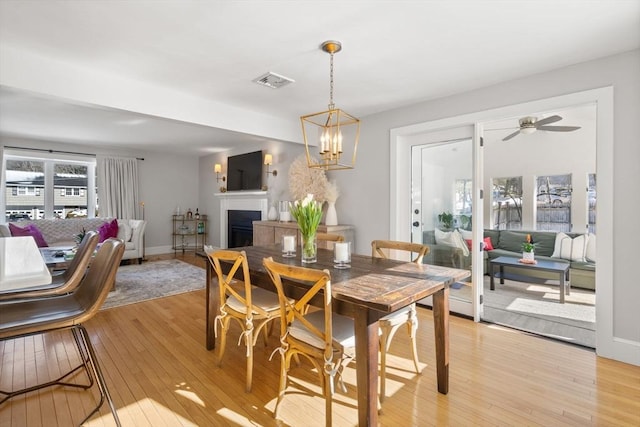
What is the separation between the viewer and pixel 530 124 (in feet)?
14.0

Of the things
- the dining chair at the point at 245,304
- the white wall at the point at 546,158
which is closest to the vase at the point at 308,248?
the dining chair at the point at 245,304

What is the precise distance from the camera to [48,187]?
20.0 ft

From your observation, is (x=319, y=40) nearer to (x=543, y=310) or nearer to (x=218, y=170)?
(x=543, y=310)

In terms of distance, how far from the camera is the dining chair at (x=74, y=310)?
1.44 metres

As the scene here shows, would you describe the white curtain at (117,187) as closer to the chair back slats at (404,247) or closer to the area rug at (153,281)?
the area rug at (153,281)

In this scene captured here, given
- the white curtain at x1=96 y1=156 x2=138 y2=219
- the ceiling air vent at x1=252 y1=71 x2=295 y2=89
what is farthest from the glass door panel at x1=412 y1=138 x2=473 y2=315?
the white curtain at x1=96 y1=156 x2=138 y2=219

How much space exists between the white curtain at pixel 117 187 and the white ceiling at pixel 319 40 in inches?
128

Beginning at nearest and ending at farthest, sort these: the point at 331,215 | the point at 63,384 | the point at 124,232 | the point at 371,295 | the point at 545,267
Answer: the point at 371,295 < the point at 63,384 < the point at 545,267 < the point at 331,215 < the point at 124,232

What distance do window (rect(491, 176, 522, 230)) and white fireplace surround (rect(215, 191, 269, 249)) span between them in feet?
14.6

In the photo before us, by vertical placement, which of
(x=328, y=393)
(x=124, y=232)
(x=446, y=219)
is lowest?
(x=328, y=393)

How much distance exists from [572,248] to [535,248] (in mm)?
628

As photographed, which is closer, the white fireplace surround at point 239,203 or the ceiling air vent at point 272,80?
the ceiling air vent at point 272,80

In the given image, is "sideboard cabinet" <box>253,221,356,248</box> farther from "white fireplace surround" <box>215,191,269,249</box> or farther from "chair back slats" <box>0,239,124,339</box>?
"chair back slats" <box>0,239,124,339</box>

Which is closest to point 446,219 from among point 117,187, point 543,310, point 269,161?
point 543,310
